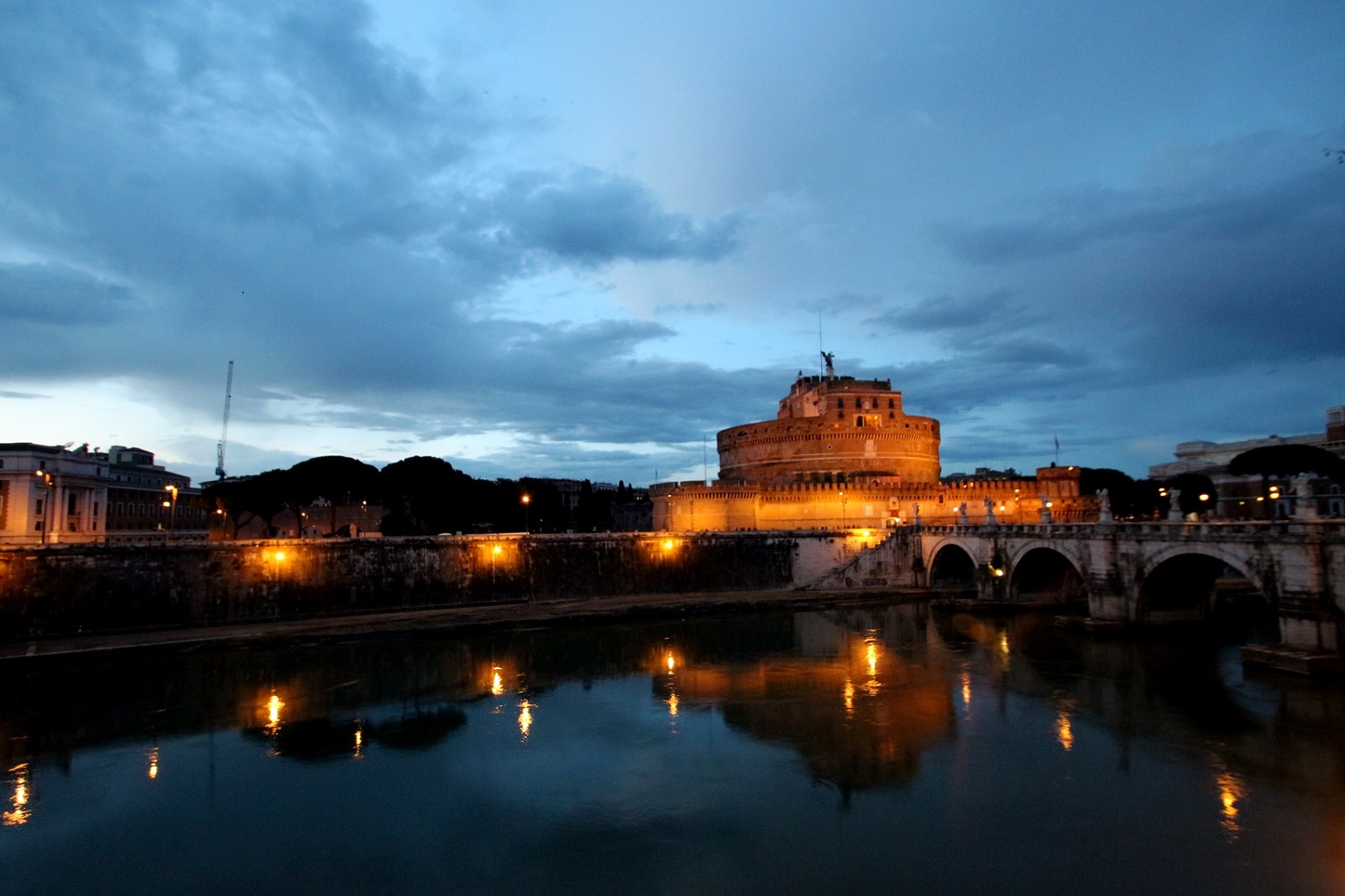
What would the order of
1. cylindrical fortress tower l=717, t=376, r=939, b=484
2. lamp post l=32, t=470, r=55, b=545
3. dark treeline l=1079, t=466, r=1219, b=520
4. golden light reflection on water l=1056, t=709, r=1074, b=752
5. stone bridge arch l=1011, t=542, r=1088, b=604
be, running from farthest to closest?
cylindrical fortress tower l=717, t=376, r=939, b=484, dark treeline l=1079, t=466, r=1219, b=520, lamp post l=32, t=470, r=55, b=545, stone bridge arch l=1011, t=542, r=1088, b=604, golden light reflection on water l=1056, t=709, r=1074, b=752

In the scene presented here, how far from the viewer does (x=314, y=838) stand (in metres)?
13.3

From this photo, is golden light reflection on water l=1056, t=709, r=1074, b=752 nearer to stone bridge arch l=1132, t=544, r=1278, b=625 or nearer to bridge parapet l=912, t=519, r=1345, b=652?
bridge parapet l=912, t=519, r=1345, b=652

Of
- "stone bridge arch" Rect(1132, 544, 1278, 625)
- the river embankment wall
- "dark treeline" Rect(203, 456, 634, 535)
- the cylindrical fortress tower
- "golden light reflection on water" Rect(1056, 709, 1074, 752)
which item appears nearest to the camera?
"golden light reflection on water" Rect(1056, 709, 1074, 752)

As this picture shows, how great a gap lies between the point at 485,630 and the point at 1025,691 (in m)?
21.7

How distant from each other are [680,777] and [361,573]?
87.6 ft

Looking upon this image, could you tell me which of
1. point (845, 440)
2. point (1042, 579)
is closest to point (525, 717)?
point (1042, 579)

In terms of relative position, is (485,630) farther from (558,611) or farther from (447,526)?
(447,526)

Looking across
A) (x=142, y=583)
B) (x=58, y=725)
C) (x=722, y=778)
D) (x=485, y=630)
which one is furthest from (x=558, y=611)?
(x=722, y=778)

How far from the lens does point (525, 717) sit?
67.3 feet

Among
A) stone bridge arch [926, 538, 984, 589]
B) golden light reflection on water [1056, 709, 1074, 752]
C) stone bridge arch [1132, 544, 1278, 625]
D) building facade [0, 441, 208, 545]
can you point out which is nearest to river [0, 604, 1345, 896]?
golden light reflection on water [1056, 709, 1074, 752]

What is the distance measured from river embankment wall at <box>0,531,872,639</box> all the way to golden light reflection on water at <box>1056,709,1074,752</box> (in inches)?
1085

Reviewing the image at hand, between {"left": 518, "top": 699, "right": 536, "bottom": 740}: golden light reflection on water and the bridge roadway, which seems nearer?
{"left": 518, "top": 699, "right": 536, "bottom": 740}: golden light reflection on water

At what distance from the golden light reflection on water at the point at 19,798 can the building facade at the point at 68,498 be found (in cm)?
2353

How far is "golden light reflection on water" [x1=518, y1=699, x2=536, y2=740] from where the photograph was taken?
63.5ft
